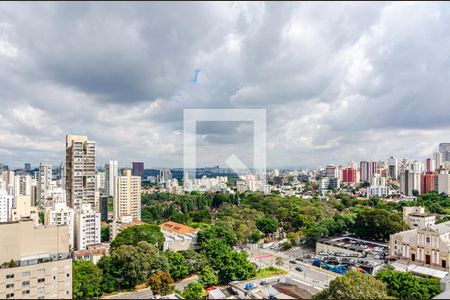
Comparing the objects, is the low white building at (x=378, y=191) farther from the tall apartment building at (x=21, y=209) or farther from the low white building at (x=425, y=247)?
the tall apartment building at (x=21, y=209)

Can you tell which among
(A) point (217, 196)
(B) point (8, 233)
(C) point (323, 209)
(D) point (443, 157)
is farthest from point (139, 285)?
(D) point (443, 157)

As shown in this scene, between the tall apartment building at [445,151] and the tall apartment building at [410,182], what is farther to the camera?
the tall apartment building at [445,151]

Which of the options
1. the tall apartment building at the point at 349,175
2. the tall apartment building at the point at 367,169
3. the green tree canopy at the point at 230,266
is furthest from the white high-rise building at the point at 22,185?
the tall apartment building at the point at 367,169

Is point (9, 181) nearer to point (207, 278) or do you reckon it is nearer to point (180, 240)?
point (180, 240)

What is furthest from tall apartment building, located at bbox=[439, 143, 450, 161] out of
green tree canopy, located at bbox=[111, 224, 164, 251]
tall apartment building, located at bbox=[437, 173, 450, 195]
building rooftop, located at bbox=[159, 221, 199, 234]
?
green tree canopy, located at bbox=[111, 224, 164, 251]

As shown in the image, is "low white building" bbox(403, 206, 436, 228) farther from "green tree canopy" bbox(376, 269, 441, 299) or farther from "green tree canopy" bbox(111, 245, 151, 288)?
"green tree canopy" bbox(111, 245, 151, 288)

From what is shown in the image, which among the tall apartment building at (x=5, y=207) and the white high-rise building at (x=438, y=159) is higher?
the white high-rise building at (x=438, y=159)

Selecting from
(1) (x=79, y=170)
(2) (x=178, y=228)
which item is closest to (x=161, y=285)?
(2) (x=178, y=228)
